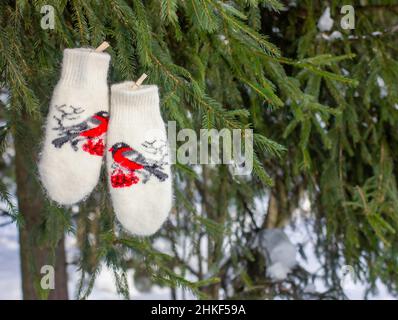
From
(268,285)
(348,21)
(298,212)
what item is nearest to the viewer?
(348,21)

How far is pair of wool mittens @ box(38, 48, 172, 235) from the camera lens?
1.30 m

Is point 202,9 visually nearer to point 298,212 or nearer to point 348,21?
point 348,21

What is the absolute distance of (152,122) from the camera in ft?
4.43

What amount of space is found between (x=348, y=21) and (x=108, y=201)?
1277 mm

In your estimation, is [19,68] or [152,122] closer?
[152,122]

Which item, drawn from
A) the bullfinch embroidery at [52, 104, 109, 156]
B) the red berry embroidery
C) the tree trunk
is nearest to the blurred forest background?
the tree trunk

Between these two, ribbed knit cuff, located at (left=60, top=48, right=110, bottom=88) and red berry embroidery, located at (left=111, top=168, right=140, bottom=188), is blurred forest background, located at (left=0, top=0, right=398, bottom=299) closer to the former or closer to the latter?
ribbed knit cuff, located at (left=60, top=48, right=110, bottom=88)

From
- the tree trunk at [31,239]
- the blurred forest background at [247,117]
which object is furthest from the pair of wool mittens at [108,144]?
the tree trunk at [31,239]

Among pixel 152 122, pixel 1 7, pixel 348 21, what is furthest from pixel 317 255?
pixel 1 7

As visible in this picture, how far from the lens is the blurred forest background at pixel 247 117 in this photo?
4.72 feet

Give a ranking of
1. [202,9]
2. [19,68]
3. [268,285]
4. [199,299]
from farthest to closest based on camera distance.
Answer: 1. [268,285]
2. [199,299]
3. [19,68]
4. [202,9]

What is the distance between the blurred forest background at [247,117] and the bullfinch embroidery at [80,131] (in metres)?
0.11

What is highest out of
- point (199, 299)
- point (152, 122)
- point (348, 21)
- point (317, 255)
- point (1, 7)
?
point (348, 21)

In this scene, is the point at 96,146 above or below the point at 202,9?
below
